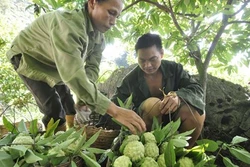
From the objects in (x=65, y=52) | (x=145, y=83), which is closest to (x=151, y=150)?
(x=65, y=52)

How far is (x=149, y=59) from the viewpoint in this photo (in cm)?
203

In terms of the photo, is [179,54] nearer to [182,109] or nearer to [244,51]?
[244,51]

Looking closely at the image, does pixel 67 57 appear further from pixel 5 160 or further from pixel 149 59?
pixel 149 59

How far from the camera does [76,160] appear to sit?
112 cm

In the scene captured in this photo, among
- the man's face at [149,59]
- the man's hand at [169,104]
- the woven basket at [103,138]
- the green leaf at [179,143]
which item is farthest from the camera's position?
the man's face at [149,59]

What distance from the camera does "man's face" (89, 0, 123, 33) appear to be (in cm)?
161

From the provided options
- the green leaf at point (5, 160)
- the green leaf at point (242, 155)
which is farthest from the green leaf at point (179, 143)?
the green leaf at point (5, 160)

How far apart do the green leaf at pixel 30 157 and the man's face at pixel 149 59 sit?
4.06ft

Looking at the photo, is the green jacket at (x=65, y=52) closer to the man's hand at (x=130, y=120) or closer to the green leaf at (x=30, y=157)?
the man's hand at (x=130, y=120)

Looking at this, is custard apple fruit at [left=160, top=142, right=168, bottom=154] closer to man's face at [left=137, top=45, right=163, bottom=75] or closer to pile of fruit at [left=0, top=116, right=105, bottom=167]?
pile of fruit at [left=0, top=116, right=105, bottom=167]

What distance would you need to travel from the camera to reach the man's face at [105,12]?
5.27 feet

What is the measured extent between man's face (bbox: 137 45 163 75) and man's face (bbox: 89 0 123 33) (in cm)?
41

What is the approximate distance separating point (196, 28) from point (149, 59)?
2.29 feet

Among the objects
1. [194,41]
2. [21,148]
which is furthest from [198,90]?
[21,148]
